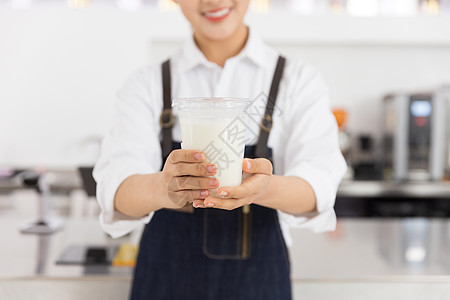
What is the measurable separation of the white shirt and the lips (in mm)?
179

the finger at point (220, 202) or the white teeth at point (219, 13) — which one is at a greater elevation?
the white teeth at point (219, 13)

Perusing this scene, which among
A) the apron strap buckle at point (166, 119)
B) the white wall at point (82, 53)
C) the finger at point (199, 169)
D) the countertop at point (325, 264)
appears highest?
the white wall at point (82, 53)

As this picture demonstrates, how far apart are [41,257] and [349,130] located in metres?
2.94

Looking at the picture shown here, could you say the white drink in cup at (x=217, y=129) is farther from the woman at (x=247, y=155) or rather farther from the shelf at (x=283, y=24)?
the shelf at (x=283, y=24)

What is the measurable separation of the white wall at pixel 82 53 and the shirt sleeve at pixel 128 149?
2.48 m

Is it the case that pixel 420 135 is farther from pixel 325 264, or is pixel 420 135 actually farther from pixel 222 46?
pixel 222 46

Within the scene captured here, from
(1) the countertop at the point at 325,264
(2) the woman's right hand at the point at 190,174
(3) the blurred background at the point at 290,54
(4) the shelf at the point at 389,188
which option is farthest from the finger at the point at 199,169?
(4) the shelf at the point at 389,188

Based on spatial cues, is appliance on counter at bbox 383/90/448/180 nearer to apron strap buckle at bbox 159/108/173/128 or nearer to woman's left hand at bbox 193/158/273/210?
apron strap buckle at bbox 159/108/173/128

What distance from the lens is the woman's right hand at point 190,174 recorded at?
67 centimetres

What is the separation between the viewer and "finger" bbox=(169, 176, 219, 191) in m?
0.68

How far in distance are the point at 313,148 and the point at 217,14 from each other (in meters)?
0.36

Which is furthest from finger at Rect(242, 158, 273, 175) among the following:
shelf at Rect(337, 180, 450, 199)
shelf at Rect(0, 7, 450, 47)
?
shelf at Rect(0, 7, 450, 47)

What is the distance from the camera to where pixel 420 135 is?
3449mm

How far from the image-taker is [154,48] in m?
3.86
